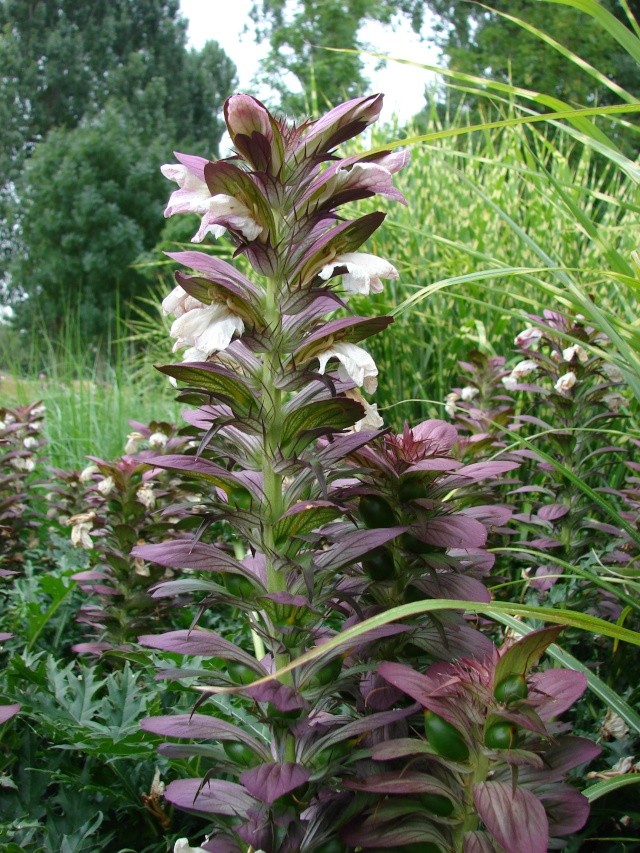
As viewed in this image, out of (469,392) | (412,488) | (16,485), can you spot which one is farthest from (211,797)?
(16,485)

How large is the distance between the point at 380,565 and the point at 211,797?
0.38m

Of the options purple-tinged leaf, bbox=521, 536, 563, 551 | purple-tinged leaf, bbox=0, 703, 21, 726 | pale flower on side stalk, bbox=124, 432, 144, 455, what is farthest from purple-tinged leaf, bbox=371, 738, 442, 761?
pale flower on side stalk, bbox=124, 432, 144, 455

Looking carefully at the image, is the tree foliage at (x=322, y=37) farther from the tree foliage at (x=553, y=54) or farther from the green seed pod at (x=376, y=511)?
the green seed pod at (x=376, y=511)

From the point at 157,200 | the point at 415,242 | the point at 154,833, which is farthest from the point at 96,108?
the point at 154,833

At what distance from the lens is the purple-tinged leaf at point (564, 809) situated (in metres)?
0.88

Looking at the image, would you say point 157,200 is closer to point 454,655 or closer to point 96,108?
point 96,108

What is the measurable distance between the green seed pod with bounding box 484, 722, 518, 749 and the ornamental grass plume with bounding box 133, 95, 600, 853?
14 centimetres

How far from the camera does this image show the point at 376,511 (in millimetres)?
1117

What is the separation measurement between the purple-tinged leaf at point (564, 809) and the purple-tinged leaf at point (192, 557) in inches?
17.9

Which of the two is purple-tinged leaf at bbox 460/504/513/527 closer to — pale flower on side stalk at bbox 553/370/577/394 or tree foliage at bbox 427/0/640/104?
pale flower on side stalk at bbox 553/370/577/394

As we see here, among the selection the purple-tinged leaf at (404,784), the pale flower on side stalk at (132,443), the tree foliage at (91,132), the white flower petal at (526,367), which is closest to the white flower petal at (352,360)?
the purple-tinged leaf at (404,784)

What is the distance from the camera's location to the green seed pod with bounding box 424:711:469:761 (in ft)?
2.83

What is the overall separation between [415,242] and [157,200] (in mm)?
21301

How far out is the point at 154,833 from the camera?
1429 millimetres
